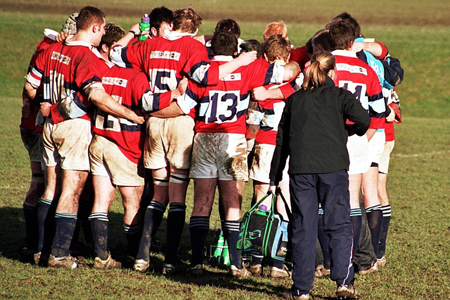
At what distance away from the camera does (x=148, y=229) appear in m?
6.83

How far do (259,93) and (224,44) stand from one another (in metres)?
0.59

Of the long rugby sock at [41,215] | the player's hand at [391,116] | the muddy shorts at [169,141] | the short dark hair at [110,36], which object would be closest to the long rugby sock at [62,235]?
the long rugby sock at [41,215]

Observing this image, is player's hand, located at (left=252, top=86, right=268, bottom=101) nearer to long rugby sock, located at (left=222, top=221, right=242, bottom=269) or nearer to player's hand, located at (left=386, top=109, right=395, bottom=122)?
long rugby sock, located at (left=222, top=221, right=242, bottom=269)

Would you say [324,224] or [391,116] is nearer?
[324,224]

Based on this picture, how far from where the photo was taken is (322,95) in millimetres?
5789

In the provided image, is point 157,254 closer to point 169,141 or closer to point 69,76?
point 169,141

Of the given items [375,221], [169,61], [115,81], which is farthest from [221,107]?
[375,221]

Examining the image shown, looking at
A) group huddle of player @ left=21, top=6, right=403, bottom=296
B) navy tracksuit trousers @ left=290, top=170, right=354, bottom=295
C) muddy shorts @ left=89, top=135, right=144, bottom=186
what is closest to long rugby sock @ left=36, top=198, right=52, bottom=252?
group huddle of player @ left=21, top=6, right=403, bottom=296

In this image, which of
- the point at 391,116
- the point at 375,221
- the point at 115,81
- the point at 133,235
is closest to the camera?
the point at 115,81

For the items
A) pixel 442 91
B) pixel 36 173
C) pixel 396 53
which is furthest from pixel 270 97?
pixel 396 53

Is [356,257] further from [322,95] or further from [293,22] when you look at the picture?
[293,22]

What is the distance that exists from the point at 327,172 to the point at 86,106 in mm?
2472

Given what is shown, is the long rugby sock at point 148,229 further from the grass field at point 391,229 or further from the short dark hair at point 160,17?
the short dark hair at point 160,17

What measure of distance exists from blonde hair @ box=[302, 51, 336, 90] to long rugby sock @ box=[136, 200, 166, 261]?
200 cm
